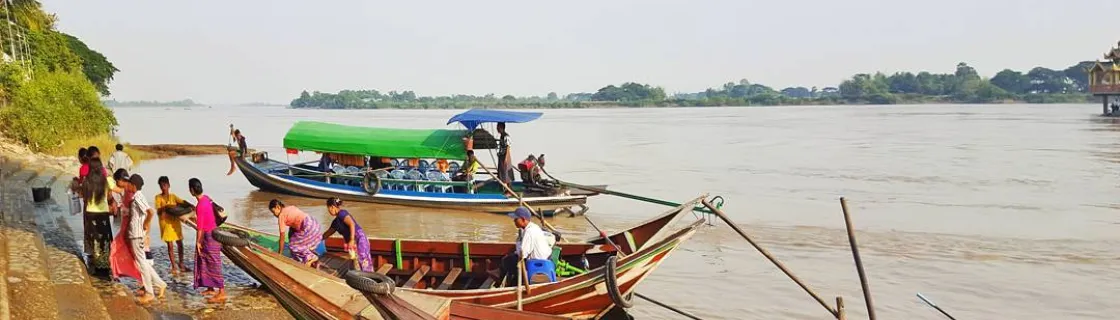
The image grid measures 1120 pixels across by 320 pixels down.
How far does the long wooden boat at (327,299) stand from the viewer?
6.07 m

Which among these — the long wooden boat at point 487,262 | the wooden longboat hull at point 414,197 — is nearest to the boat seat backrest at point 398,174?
the wooden longboat hull at point 414,197

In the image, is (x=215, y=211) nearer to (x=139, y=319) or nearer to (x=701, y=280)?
(x=139, y=319)

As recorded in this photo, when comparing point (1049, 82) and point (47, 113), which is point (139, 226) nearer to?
point (47, 113)

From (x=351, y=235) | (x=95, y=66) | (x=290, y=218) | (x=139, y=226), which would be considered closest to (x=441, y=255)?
(x=351, y=235)

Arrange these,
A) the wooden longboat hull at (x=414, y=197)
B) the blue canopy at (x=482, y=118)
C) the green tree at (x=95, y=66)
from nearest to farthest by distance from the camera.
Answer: the wooden longboat hull at (x=414, y=197) < the blue canopy at (x=482, y=118) < the green tree at (x=95, y=66)

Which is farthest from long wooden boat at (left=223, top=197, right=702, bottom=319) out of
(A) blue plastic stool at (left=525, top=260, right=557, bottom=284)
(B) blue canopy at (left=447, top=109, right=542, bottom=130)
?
(B) blue canopy at (left=447, top=109, right=542, bottom=130)

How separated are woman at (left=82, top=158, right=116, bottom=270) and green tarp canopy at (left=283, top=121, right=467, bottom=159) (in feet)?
28.0

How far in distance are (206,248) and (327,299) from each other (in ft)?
5.47

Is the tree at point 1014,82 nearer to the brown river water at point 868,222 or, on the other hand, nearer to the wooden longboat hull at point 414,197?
the brown river water at point 868,222

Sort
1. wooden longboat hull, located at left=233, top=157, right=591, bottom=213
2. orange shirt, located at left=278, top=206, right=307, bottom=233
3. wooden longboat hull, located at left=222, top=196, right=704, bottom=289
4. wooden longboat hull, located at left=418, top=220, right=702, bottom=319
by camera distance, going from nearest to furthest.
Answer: wooden longboat hull, located at left=418, top=220, right=702, bottom=319
orange shirt, located at left=278, top=206, right=307, bottom=233
wooden longboat hull, located at left=222, top=196, right=704, bottom=289
wooden longboat hull, located at left=233, top=157, right=591, bottom=213

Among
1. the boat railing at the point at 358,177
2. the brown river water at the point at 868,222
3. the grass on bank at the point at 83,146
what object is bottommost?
the brown river water at the point at 868,222

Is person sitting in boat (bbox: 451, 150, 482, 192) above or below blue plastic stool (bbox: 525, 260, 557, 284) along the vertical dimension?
above

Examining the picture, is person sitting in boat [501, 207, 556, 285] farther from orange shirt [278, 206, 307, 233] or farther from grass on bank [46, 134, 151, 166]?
grass on bank [46, 134, 151, 166]

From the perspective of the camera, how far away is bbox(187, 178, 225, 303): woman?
7.46 metres
